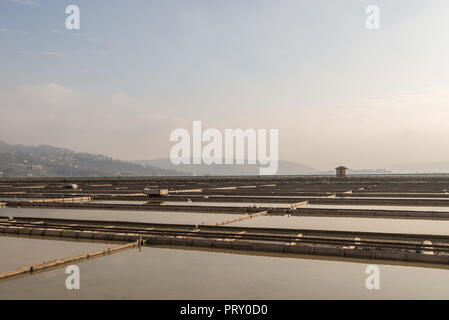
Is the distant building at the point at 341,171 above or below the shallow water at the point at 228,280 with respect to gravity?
above

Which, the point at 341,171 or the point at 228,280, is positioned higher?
the point at 341,171

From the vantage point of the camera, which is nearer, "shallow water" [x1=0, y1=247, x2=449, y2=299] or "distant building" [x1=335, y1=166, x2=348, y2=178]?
"shallow water" [x1=0, y1=247, x2=449, y2=299]

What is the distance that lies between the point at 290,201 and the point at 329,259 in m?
22.4

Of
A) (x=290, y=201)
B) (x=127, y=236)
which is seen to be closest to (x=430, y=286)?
(x=127, y=236)

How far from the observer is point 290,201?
1421 inches

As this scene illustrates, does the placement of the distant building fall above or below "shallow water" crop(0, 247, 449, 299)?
above

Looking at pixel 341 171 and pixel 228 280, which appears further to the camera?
pixel 341 171

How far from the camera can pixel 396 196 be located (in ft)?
134

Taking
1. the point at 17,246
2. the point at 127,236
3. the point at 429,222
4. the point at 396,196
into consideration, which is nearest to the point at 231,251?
the point at 127,236

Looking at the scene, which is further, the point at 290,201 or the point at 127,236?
the point at 290,201

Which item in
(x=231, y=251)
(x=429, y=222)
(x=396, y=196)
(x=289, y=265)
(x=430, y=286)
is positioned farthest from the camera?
(x=396, y=196)

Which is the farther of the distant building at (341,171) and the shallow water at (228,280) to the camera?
the distant building at (341,171)

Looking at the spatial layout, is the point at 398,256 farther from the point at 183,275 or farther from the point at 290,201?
the point at 290,201
